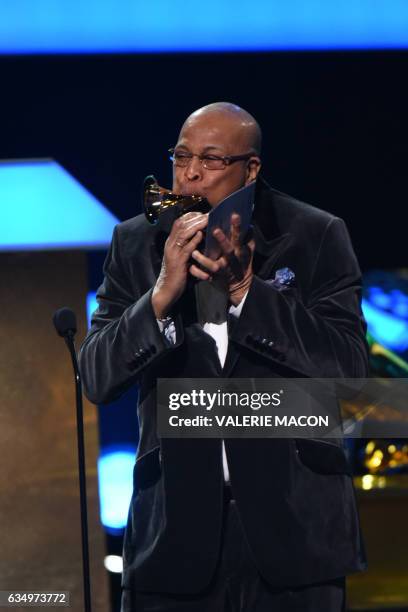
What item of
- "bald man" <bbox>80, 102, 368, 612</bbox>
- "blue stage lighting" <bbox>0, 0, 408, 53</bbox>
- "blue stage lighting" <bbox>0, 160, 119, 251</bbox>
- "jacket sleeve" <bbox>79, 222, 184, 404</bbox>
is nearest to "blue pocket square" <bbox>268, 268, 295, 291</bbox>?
"bald man" <bbox>80, 102, 368, 612</bbox>

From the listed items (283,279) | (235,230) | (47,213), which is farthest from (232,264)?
(47,213)

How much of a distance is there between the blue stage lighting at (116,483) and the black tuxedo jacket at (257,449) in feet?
6.90

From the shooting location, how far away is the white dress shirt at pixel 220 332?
2.19 meters

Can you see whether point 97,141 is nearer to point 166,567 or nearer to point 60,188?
point 60,188

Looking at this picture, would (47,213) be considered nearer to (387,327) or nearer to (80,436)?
(80,436)

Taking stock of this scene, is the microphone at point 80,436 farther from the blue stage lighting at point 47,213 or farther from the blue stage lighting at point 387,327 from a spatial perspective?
the blue stage lighting at point 387,327

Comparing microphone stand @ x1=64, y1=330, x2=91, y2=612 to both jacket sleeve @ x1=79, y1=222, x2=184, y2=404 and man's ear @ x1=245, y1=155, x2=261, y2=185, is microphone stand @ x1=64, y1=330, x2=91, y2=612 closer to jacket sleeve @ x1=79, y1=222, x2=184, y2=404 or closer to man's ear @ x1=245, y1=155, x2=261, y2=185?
jacket sleeve @ x1=79, y1=222, x2=184, y2=404

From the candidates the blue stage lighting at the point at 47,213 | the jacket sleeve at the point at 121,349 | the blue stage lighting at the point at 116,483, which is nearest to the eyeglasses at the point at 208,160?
the jacket sleeve at the point at 121,349

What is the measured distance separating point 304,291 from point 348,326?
0.40ft

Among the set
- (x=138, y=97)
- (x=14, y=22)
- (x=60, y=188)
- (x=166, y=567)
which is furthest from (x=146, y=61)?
(x=166, y=567)

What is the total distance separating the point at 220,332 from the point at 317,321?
7.9 inches

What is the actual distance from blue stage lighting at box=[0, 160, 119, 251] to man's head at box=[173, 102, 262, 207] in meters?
0.52

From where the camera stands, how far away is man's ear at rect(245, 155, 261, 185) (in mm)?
2324

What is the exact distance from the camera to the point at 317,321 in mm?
2195
